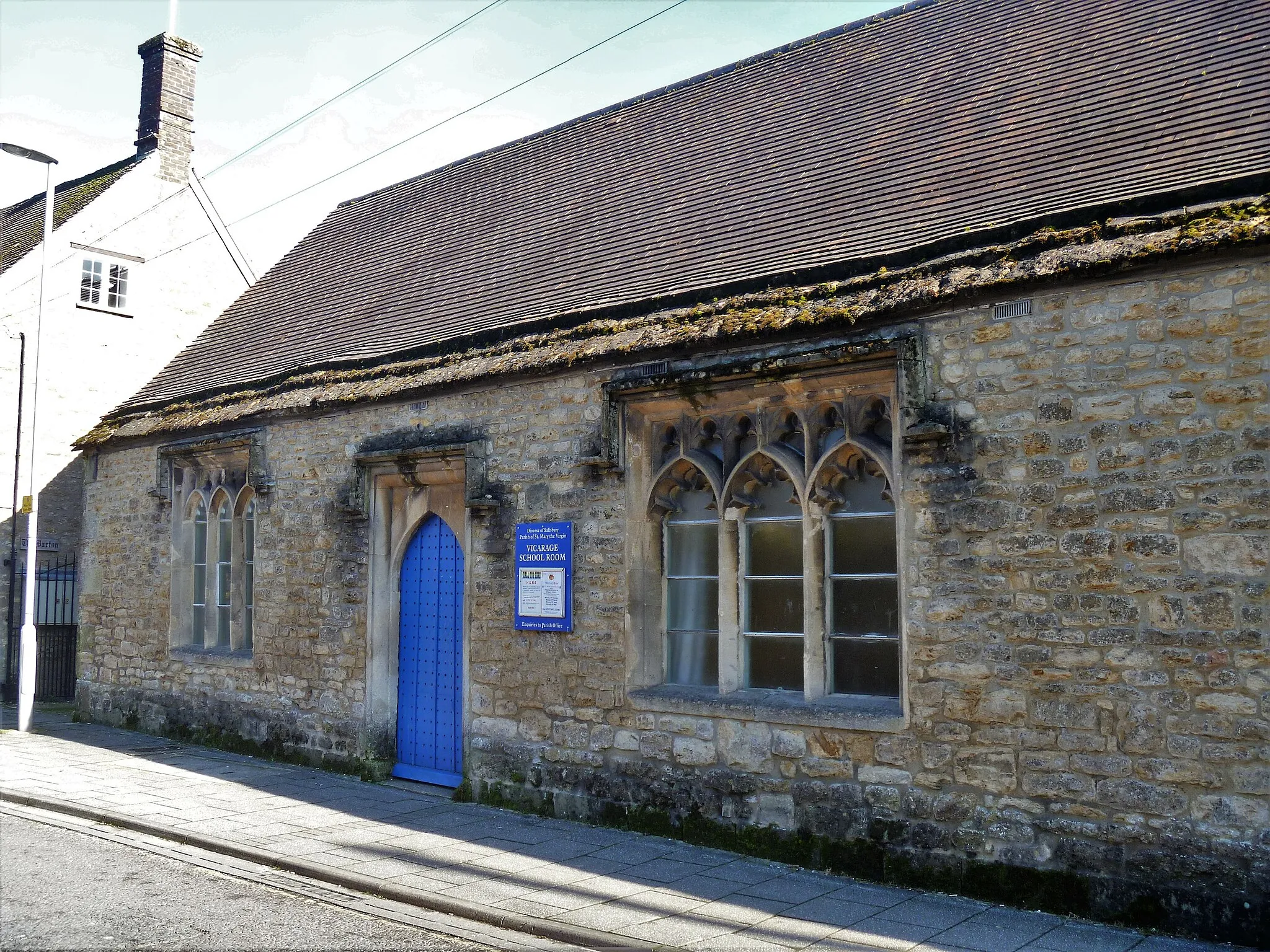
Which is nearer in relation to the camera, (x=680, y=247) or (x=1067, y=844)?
(x=1067, y=844)

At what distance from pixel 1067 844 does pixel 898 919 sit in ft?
3.57

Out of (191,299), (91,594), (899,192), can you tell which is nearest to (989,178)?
(899,192)

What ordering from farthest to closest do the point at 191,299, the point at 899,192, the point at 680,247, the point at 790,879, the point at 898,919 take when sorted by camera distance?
the point at 191,299, the point at 680,247, the point at 899,192, the point at 790,879, the point at 898,919

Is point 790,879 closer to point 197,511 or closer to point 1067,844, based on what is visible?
point 1067,844

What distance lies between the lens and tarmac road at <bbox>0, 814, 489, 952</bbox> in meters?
5.41

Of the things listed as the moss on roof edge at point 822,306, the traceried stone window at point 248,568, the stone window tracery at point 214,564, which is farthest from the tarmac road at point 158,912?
the traceried stone window at point 248,568

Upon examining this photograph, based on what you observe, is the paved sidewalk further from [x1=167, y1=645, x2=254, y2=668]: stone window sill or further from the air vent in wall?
the air vent in wall

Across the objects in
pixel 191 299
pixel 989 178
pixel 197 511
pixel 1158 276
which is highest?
pixel 191 299

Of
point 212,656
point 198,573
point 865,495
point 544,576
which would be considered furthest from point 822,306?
point 198,573

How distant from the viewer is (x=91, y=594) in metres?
15.0

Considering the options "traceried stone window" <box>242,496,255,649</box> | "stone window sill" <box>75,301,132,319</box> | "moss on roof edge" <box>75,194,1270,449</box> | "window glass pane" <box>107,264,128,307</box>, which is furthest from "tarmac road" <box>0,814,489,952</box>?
"window glass pane" <box>107,264,128,307</box>

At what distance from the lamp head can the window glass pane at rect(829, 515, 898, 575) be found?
450 inches

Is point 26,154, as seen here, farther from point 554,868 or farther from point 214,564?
point 554,868

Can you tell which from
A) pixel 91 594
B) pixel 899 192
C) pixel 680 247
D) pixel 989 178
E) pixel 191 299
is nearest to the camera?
pixel 989 178
